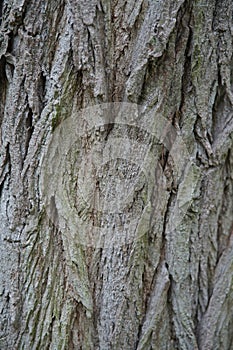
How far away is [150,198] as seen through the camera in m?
0.98

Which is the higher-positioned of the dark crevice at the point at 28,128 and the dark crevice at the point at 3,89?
the dark crevice at the point at 3,89

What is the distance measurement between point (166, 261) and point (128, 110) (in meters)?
0.37

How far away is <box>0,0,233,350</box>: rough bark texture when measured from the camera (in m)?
0.94

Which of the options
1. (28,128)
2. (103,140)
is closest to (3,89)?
(28,128)

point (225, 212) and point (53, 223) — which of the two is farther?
point (225, 212)

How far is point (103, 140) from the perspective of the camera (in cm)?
97

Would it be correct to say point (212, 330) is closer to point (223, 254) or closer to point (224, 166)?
point (223, 254)

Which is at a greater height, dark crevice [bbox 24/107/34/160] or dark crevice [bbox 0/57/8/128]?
dark crevice [bbox 0/57/8/128]

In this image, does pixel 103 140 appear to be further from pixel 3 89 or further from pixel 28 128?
pixel 3 89

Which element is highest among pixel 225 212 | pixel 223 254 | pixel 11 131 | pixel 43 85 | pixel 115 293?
pixel 43 85

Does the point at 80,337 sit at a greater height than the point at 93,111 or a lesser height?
lesser

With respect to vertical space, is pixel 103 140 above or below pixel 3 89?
below

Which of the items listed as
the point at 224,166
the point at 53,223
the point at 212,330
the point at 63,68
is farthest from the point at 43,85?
the point at 212,330

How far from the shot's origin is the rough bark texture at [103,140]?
0.94 meters
